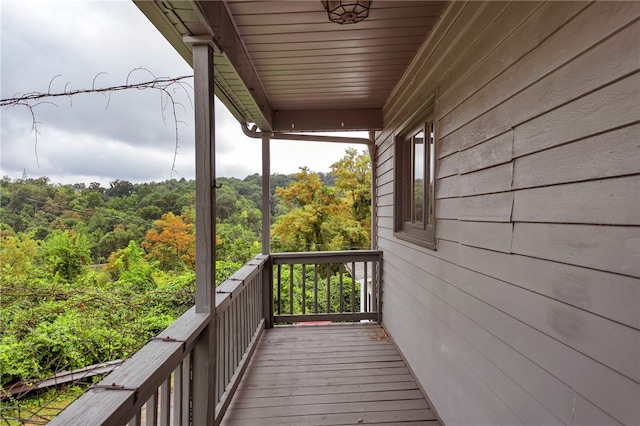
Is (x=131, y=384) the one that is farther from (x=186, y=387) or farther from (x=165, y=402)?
(x=186, y=387)

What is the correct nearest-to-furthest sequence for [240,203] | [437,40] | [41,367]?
[41,367], [437,40], [240,203]

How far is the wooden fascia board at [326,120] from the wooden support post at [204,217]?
2.04 m

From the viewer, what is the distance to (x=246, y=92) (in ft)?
8.29

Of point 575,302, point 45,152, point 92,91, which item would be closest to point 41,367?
point 45,152

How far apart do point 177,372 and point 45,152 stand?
1.13 metres

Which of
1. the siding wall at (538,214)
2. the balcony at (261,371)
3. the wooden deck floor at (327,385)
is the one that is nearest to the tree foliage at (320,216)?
the balcony at (261,371)

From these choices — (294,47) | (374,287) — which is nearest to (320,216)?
(374,287)

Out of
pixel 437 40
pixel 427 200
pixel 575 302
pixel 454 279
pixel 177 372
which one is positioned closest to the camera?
pixel 575 302

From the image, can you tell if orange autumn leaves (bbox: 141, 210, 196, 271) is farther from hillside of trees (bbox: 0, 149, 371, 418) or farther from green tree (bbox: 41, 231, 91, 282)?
green tree (bbox: 41, 231, 91, 282)

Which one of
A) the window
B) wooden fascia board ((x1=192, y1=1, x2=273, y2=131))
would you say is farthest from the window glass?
wooden fascia board ((x1=192, y1=1, x2=273, y2=131))

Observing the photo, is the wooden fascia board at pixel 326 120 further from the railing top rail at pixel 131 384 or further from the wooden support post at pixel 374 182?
the railing top rail at pixel 131 384

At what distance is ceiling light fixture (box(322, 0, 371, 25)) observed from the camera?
164 centimetres

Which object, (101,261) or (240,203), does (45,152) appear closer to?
(101,261)

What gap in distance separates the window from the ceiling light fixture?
88 cm
